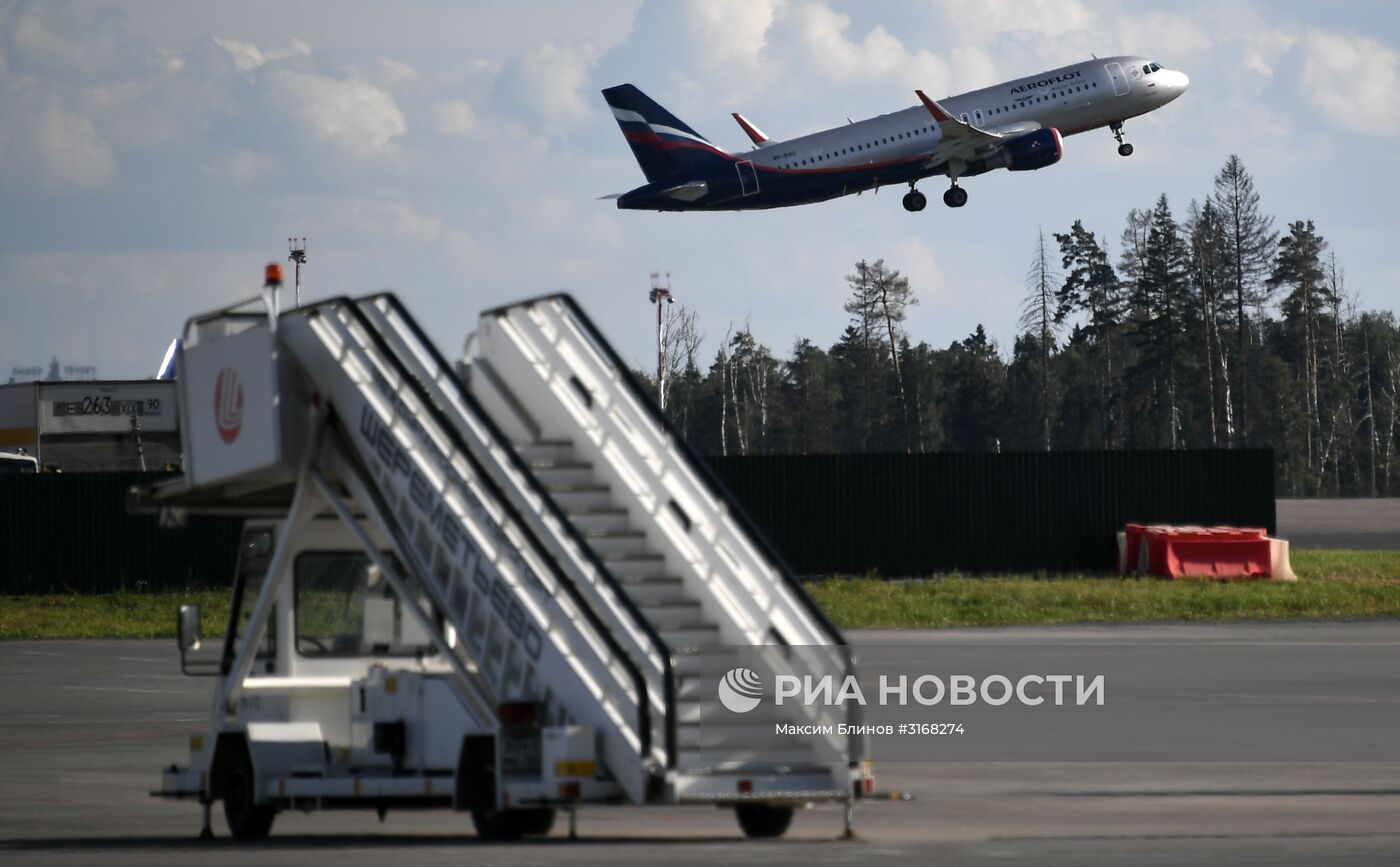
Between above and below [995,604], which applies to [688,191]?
above

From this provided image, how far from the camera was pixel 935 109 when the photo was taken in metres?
56.7

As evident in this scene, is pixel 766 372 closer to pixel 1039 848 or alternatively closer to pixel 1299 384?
pixel 1299 384

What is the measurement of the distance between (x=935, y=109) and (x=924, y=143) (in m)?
2.22

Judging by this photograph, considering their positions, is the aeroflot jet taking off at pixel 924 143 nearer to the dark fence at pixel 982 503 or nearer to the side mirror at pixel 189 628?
the dark fence at pixel 982 503

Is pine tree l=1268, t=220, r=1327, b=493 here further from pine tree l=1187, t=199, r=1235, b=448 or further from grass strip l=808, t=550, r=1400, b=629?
grass strip l=808, t=550, r=1400, b=629

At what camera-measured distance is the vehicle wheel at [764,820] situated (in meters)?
11.7

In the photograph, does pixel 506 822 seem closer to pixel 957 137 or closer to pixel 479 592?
pixel 479 592

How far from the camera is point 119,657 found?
28.5 metres

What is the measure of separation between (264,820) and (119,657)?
17.3m

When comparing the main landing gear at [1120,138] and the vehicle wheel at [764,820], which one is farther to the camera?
the main landing gear at [1120,138]

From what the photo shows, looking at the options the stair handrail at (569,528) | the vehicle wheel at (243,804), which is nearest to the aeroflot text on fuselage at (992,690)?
the vehicle wheel at (243,804)

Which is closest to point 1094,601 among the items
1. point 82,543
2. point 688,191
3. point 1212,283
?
point 82,543

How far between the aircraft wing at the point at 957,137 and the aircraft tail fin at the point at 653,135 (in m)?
7.36

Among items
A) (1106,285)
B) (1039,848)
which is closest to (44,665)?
(1039,848)
